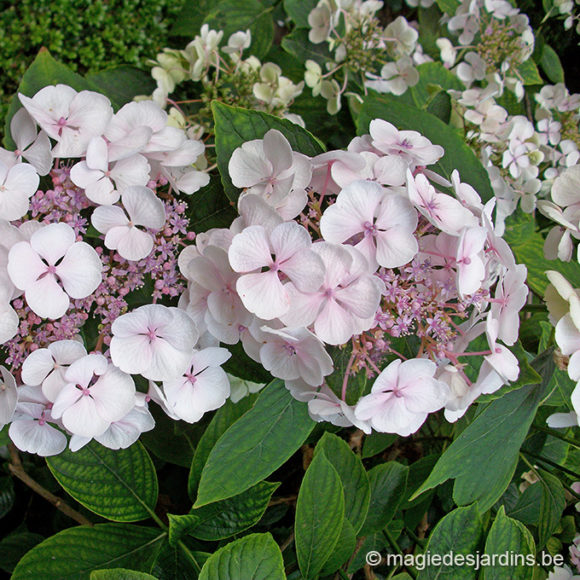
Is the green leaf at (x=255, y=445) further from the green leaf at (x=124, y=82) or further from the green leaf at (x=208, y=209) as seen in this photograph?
the green leaf at (x=124, y=82)

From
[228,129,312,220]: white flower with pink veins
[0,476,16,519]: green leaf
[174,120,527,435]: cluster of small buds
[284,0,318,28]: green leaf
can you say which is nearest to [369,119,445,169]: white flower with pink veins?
[174,120,527,435]: cluster of small buds

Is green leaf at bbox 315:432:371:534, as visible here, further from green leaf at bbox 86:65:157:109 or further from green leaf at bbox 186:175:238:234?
green leaf at bbox 86:65:157:109

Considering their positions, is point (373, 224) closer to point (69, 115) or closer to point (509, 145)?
point (69, 115)

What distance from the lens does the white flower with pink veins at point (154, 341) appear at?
1.96ft

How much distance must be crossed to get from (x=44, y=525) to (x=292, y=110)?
1140 mm

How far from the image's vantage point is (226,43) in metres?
1.43

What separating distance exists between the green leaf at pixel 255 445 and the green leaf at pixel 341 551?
0.63 ft

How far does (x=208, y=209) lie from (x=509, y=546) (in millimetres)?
643

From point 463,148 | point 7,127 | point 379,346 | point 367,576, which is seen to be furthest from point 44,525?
point 463,148

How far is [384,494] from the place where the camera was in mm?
936

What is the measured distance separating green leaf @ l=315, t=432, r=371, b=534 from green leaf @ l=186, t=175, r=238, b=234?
36 cm

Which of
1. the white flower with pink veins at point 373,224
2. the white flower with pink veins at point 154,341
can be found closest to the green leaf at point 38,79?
the white flower with pink veins at point 154,341

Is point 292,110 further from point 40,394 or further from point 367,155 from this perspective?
point 40,394

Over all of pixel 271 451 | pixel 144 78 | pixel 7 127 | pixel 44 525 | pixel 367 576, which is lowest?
pixel 44 525
